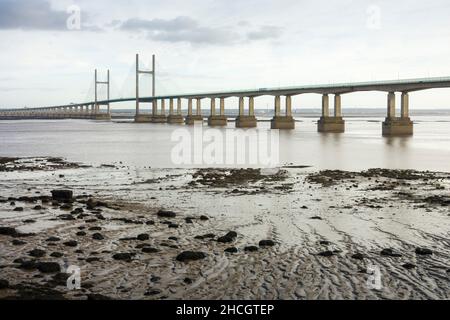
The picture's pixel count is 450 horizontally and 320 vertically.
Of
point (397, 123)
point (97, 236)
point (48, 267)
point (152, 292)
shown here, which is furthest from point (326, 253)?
point (397, 123)

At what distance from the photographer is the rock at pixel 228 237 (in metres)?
13.4

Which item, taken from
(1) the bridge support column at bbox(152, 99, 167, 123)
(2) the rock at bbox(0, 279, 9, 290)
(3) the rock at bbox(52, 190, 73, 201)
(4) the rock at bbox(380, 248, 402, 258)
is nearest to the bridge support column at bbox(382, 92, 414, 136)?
(3) the rock at bbox(52, 190, 73, 201)

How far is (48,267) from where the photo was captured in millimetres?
10688

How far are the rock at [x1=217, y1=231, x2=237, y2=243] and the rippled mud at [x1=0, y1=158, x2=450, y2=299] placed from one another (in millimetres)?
33

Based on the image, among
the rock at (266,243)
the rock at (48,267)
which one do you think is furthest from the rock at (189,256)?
the rock at (48,267)

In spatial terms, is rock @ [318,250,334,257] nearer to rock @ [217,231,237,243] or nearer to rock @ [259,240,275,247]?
rock @ [259,240,275,247]

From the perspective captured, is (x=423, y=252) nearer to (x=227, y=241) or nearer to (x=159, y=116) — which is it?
(x=227, y=241)

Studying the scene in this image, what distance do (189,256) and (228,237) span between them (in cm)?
213

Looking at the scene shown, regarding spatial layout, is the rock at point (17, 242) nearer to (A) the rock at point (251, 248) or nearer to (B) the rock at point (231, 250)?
(B) the rock at point (231, 250)

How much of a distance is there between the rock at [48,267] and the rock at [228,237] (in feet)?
13.8

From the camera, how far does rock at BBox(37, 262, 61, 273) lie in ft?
34.9

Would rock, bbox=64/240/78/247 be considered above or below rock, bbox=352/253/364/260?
above
